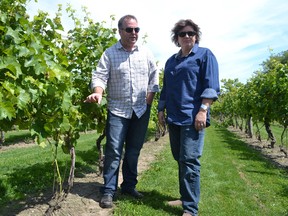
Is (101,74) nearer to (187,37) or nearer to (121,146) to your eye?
(121,146)

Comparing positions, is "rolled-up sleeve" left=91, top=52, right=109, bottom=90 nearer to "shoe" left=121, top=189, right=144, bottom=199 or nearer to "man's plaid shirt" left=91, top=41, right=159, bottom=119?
"man's plaid shirt" left=91, top=41, right=159, bottom=119

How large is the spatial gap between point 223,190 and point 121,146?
234 cm

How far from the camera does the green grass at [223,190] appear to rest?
13.1ft

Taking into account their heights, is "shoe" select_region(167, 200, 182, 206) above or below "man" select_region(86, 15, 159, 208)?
below

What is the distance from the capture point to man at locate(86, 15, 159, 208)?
3.88m

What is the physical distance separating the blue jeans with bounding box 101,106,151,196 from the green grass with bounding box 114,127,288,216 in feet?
0.93

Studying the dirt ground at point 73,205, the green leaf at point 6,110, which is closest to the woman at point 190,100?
the dirt ground at point 73,205

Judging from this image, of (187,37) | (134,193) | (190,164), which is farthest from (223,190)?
(187,37)

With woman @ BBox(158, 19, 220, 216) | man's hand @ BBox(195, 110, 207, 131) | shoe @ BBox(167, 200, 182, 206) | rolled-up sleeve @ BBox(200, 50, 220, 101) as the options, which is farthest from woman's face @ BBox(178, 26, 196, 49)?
shoe @ BBox(167, 200, 182, 206)

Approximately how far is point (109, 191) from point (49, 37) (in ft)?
6.21

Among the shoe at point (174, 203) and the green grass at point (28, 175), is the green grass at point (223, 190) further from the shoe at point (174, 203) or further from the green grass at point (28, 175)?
the green grass at point (28, 175)

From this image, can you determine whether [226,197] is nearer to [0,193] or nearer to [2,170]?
[0,193]

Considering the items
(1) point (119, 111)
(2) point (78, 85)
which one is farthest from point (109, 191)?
(2) point (78, 85)

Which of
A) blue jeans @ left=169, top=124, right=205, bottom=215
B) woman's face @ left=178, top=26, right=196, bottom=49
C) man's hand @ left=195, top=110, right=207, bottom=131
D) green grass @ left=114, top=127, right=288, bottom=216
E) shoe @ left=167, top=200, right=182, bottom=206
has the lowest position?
green grass @ left=114, top=127, right=288, bottom=216
